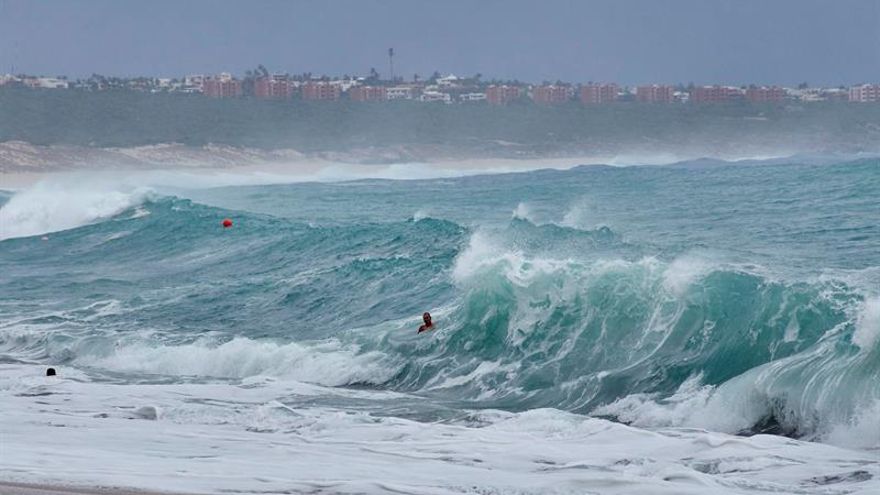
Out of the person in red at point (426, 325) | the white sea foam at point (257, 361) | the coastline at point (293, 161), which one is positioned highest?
the person in red at point (426, 325)

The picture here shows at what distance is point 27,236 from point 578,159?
61520 millimetres

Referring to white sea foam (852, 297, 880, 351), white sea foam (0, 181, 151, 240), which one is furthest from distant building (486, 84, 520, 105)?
white sea foam (852, 297, 880, 351)

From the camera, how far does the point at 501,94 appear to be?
124 meters

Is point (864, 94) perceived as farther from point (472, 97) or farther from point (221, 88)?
point (221, 88)

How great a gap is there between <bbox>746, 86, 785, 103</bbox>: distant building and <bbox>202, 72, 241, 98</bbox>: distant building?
1714 inches

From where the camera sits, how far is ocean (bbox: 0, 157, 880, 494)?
9.70 m

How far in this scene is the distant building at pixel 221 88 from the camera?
12712 centimetres

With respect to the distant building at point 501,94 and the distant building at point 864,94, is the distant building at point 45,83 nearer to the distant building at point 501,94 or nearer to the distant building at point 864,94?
the distant building at point 501,94

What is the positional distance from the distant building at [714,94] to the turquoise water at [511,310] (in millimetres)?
86422

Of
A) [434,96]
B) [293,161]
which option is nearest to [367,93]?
[434,96]

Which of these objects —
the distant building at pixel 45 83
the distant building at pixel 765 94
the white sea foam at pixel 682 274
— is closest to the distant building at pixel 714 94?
the distant building at pixel 765 94

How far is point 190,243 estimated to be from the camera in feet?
92.8

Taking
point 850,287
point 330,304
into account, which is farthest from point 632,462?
point 330,304

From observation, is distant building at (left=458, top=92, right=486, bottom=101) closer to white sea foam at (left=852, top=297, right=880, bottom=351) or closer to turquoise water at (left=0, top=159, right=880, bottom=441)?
turquoise water at (left=0, top=159, right=880, bottom=441)
